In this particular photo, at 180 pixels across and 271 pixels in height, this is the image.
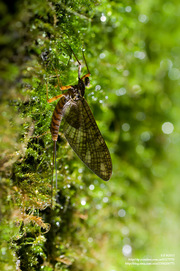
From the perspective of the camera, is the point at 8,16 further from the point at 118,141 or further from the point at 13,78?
the point at 118,141

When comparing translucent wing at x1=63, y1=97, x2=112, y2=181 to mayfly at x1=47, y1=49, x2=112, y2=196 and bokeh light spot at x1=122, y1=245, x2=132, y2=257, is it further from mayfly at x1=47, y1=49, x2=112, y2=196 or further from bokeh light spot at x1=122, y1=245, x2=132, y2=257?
bokeh light spot at x1=122, y1=245, x2=132, y2=257

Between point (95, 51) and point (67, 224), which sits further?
point (95, 51)

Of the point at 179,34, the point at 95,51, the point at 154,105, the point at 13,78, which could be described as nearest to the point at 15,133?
the point at 13,78

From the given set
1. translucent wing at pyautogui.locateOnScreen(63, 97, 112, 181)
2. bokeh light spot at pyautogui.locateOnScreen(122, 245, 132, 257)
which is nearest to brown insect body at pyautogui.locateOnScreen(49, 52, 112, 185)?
translucent wing at pyautogui.locateOnScreen(63, 97, 112, 181)

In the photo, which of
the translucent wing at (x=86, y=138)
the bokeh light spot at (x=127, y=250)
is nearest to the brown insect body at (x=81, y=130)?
the translucent wing at (x=86, y=138)

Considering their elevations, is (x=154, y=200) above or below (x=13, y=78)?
below

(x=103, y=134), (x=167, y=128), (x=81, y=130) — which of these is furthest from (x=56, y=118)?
(x=167, y=128)

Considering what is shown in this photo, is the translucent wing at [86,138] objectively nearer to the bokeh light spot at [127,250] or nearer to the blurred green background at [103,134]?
the blurred green background at [103,134]
